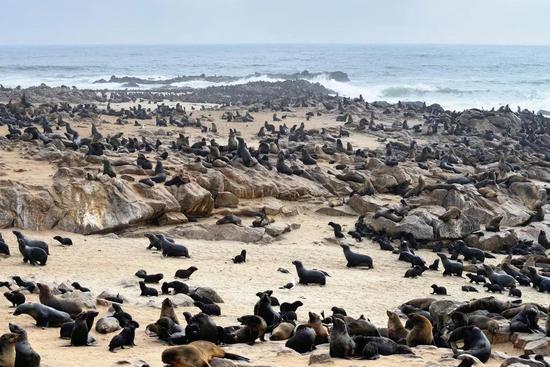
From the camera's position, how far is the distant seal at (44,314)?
401 inches

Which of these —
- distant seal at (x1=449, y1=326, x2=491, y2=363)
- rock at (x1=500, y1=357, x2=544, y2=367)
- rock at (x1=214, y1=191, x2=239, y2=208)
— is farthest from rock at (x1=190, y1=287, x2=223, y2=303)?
rock at (x1=214, y1=191, x2=239, y2=208)

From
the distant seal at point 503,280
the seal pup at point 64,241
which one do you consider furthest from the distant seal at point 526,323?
the seal pup at point 64,241

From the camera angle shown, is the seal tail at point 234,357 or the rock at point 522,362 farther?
the seal tail at point 234,357

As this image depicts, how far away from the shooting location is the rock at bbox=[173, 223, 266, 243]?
19359 millimetres

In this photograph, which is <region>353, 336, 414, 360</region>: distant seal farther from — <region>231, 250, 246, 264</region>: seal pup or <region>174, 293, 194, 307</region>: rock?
<region>231, 250, 246, 264</region>: seal pup

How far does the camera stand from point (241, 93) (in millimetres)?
64562

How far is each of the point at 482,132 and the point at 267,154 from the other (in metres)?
18.4

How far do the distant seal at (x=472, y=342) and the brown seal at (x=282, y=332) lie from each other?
235 cm

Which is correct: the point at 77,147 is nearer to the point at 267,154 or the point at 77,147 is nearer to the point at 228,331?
the point at 267,154

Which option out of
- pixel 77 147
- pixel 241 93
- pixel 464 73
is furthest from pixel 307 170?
pixel 464 73

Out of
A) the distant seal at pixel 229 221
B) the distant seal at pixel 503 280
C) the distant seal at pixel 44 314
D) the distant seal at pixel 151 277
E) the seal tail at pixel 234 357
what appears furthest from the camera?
the distant seal at pixel 229 221

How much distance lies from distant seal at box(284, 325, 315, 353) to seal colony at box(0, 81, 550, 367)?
2 cm

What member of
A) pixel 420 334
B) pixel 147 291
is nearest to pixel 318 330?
pixel 420 334

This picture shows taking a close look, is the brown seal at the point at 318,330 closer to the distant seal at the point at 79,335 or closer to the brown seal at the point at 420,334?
the brown seal at the point at 420,334
